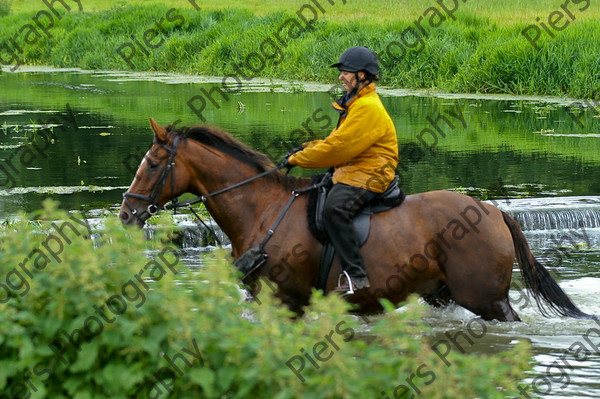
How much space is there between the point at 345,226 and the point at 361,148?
541 mm

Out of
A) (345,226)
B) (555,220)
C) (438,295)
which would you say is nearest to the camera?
(345,226)

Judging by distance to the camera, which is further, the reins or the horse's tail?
the horse's tail

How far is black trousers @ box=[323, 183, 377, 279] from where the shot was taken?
6.28 metres

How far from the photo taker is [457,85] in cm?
2306

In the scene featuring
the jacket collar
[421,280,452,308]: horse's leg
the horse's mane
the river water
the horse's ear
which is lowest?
the river water

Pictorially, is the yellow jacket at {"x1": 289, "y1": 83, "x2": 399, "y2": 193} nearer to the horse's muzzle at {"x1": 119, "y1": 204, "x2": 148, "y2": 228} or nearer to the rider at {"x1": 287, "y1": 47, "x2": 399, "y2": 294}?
the rider at {"x1": 287, "y1": 47, "x2": 399, "y2": 294}

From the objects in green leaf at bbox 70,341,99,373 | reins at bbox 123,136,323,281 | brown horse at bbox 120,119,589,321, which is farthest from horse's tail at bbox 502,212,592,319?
green leaf at bbox 70,341,99,373

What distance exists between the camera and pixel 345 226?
20.6 ft

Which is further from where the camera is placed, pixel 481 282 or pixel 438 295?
pixel 438 295

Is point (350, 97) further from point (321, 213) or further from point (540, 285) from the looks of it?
point (540, 285)

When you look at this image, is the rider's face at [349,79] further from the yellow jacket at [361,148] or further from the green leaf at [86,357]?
the green leaf at [86,357]

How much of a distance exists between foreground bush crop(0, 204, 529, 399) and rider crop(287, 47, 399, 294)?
2270 millimetres

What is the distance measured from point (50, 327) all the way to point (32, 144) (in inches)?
542

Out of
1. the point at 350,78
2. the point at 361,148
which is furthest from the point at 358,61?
the point at 361,148
